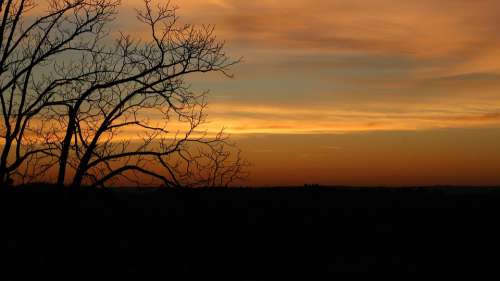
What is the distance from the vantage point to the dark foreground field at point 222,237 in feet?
55.0

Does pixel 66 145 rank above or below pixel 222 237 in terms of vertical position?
above

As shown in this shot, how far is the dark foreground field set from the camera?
659 inches

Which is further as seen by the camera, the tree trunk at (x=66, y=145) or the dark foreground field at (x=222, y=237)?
the tree trunk at (x=66, y=145)

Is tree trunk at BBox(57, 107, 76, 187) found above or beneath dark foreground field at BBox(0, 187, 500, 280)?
above

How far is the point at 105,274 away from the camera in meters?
15.8

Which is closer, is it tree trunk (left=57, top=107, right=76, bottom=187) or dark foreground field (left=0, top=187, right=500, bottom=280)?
dark foreground field (left=0, top=187, right=500, bottom=280)

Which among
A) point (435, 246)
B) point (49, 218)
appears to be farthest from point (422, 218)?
point (49, 218)

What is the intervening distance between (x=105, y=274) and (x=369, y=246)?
26.1 feet

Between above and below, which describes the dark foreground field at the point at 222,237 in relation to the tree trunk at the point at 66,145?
below

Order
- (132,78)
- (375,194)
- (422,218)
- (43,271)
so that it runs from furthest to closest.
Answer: (375,194) < (422,218) < (132,78) < (43,271)

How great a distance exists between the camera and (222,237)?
2006 centimetres

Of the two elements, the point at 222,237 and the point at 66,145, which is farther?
the point at 222,237

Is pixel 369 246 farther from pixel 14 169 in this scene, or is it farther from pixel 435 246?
pixel 14 169

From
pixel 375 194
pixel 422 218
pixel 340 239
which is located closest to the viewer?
pixel 340 239
